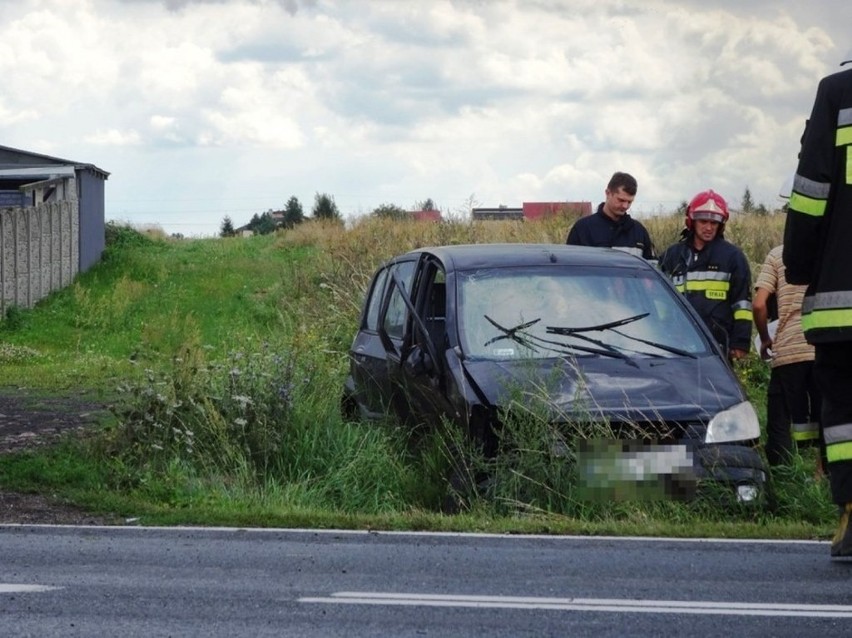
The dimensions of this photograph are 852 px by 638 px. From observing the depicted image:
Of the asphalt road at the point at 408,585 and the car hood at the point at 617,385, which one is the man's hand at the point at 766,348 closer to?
the car hood at the point at 617,385

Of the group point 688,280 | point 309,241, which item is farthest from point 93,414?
point 309,241

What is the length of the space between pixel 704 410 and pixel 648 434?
43 cm

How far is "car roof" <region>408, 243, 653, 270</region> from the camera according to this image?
9484mm

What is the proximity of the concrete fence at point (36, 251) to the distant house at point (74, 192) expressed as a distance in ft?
2.68

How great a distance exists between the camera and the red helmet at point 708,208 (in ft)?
33.9

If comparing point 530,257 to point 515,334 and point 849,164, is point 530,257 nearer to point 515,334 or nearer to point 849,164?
point 515,334

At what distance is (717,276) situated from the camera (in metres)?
10.4

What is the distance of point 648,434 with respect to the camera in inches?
307

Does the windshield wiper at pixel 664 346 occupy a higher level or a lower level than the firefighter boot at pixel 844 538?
higher

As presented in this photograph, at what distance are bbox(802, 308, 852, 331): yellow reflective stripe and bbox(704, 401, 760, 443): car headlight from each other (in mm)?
2058

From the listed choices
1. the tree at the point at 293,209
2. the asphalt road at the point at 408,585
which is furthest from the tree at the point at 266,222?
the asphalt road at the point at 408,585

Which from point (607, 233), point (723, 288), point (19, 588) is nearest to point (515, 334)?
point (723, 288)

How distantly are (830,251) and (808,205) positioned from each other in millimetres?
218

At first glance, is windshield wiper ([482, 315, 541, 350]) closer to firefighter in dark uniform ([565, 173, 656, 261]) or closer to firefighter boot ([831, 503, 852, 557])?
firefighter in dark uniform ([565, 173, 656, 261])
